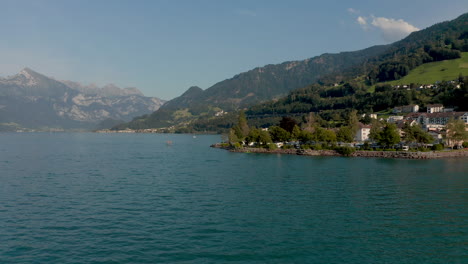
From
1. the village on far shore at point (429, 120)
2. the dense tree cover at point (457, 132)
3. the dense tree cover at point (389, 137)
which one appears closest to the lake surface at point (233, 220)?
the dense tree cover at point (389, 137)

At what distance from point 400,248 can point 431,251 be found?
2.11 metres

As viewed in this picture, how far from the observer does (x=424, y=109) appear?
599ft

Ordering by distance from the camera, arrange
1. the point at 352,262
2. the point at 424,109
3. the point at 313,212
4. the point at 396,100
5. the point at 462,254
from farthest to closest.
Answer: the point at 396,100
the point at 424,109
the point at 313,212
the point at 462,254
the point at 352,262

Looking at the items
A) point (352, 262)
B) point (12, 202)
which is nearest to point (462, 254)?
point (352, 262)

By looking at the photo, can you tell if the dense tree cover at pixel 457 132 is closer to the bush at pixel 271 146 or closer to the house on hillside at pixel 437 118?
the house on hillside at pixel 437 118

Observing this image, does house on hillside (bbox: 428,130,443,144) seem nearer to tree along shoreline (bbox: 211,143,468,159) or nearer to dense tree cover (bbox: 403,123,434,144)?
→ dense tree cover (bbox: 403,123,434,144)

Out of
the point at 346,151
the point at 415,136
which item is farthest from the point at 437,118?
the point at 346,151

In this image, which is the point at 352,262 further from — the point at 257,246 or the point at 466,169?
the point at 466,169

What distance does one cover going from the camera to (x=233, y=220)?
33.3 m

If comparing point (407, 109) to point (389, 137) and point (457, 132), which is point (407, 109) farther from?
point (389, 137)

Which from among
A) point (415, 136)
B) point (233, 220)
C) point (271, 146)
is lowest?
point (233, 220)

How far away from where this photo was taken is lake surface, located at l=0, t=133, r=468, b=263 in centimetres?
2519

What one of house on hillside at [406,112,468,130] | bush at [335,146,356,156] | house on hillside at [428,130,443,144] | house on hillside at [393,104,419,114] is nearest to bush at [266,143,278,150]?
bush at [335,146,356,156]

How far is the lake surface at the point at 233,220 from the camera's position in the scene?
2519 centimetres
